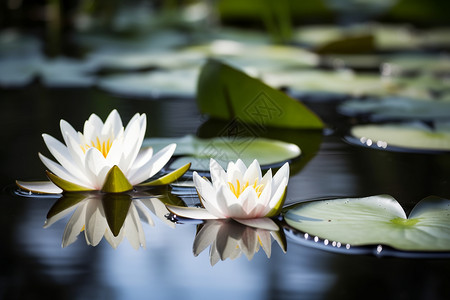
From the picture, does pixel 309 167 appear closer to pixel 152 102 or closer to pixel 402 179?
pixel 402 179

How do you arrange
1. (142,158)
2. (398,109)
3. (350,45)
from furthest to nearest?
(350,45) → (398,109) → (142,158)

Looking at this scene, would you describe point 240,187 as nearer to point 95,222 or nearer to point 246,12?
point 95,222

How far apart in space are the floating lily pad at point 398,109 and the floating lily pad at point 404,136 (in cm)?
14

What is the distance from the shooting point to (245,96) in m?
1.66

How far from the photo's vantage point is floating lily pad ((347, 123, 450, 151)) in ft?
4.87

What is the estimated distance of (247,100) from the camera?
1.67m

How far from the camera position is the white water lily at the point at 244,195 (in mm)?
962

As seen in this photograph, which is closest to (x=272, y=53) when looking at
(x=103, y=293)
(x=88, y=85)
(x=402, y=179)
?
(x=88, y=85)

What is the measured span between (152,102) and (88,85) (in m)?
0.36

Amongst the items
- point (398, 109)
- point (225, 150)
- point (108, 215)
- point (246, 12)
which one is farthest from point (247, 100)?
point (246, 12)

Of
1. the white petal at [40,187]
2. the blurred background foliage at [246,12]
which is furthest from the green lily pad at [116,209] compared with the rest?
the blurred background foliage at [246,12]

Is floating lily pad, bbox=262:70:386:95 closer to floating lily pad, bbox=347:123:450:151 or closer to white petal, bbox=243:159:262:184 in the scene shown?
floating lily pad, bbox=347:123:450:151

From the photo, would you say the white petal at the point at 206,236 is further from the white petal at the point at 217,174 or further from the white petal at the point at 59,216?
the white petal at the point at 59,216

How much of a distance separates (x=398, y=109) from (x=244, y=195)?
1029 millimetres
